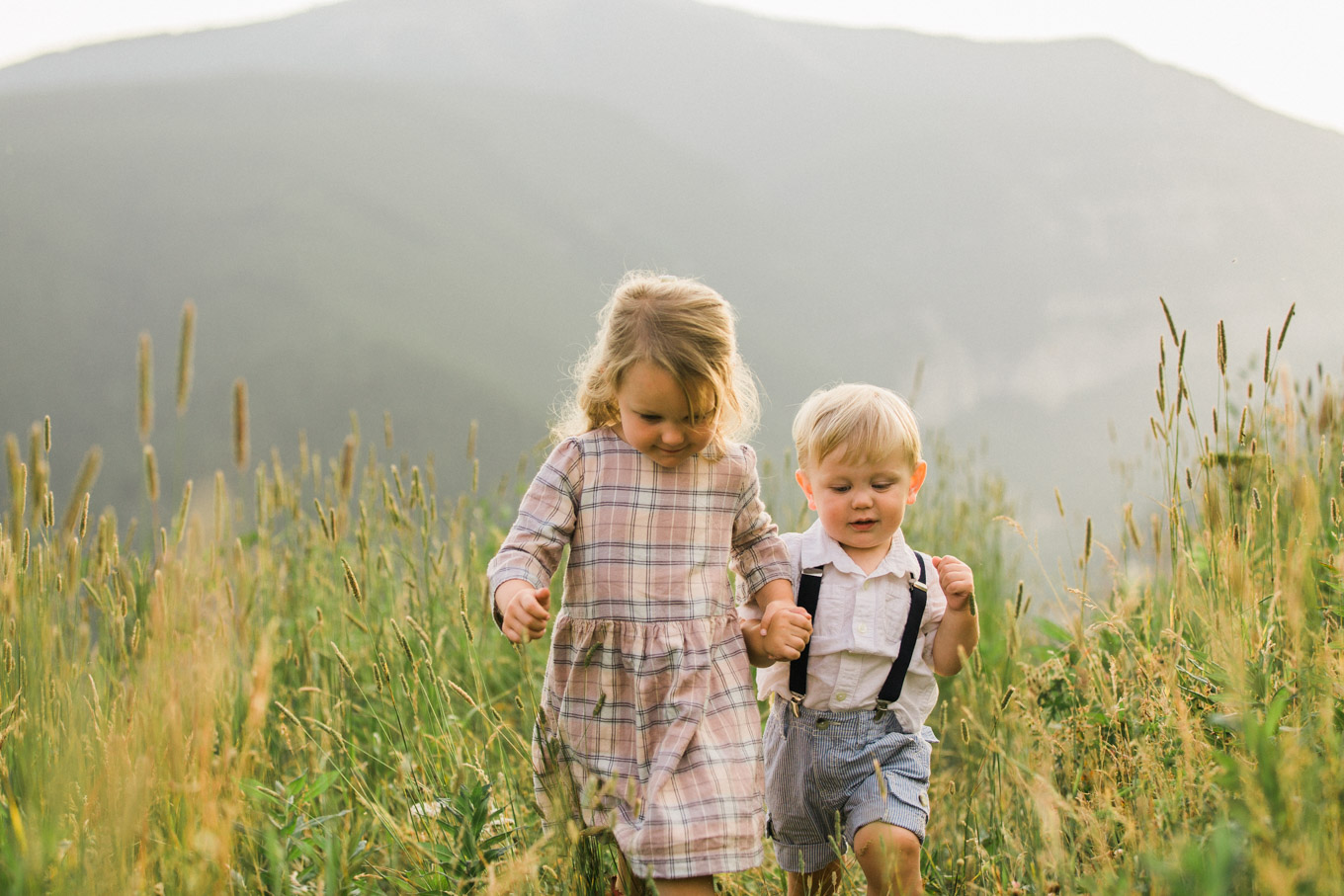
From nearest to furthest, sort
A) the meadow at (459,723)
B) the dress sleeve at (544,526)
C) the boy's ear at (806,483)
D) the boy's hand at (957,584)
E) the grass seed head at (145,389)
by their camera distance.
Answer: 1. the meadow at (459,723)
2. the grass seed head at (145,389)
3. the dress sleeve at (544,526)
4. the boy's hand at (957,584)
5. the boy's ear at (806,483)

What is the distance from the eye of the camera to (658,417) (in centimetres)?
165

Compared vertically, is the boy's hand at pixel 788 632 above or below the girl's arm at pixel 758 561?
below

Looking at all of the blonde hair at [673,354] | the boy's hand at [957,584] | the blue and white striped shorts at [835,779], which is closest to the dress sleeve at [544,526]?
the blonde hair at [673,354]

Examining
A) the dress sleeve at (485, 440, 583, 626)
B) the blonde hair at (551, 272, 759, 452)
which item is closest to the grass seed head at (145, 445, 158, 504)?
the dress sleeve at (485, 440, 583, 626)

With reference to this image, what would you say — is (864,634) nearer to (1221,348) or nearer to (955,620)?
(955,620)

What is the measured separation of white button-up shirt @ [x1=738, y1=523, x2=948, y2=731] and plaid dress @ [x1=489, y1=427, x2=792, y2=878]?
0.11 m

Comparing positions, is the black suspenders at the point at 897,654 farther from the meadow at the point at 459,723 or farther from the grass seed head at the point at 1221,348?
the grass seed head at the point at 1221,348

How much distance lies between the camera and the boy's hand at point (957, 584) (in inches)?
68.2

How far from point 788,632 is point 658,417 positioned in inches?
16.7

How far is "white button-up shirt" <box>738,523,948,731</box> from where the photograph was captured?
1.75 m

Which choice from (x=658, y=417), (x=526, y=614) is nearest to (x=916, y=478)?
(x=658, y=417)

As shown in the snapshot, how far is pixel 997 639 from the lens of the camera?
321 cm

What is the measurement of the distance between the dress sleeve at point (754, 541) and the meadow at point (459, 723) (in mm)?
405

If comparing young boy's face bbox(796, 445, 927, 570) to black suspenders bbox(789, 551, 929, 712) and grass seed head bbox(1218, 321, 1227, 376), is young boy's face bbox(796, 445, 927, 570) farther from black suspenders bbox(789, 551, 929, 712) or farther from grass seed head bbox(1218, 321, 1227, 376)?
grass seed head bbox(1218, 321, 1227, 376)
